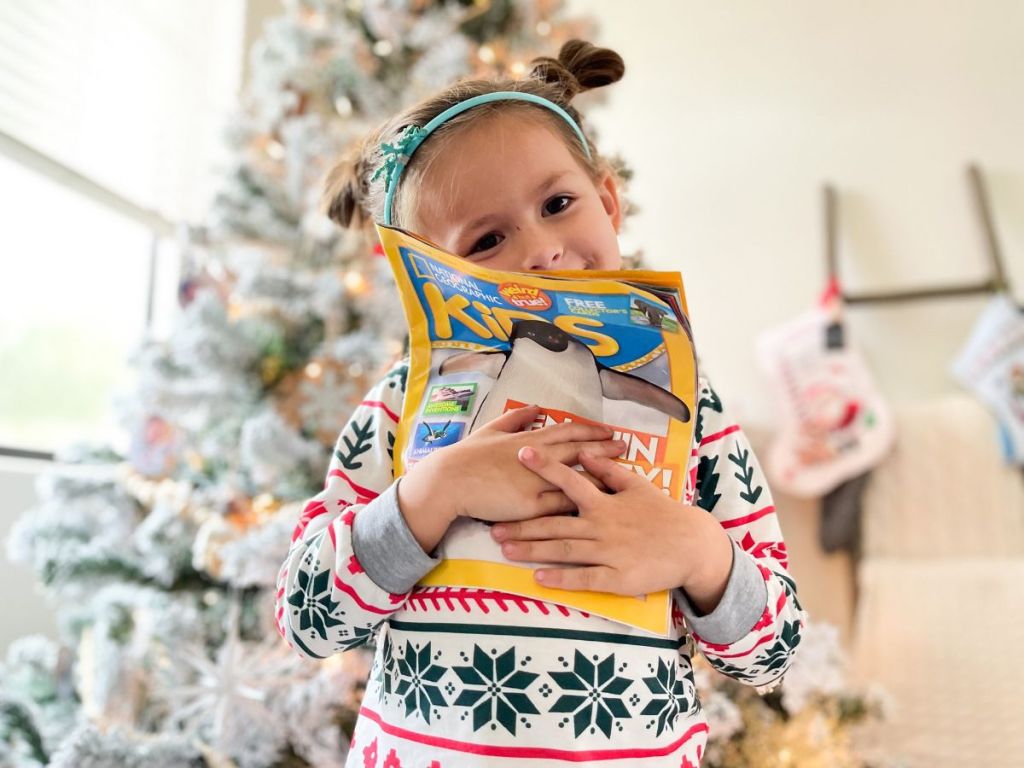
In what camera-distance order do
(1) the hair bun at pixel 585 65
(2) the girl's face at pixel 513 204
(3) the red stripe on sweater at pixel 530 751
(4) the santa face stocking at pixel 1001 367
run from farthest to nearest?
(4) the santa face stocking at pixel 1001 367, (1) the hair bun at pixel 585 65, (2) the girl's face at pixel 513 204, (3) the red stripe on sweater at pixel 530 751

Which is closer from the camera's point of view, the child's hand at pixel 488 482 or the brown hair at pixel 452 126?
the child's hand at pixel 488 482

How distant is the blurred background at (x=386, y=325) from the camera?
1149 millimetres

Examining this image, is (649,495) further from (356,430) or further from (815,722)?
(815,722)

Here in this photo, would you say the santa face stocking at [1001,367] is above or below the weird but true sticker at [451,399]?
above

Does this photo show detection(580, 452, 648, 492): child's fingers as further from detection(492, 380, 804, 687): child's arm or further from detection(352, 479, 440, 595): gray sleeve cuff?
detection(352, 479, 440, 595): gray sleeve cuff

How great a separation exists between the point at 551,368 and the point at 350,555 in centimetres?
17

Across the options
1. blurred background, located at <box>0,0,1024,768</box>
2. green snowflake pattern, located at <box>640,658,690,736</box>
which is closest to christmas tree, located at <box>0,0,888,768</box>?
blurred background, located at <box>0,0,1024,768</box>

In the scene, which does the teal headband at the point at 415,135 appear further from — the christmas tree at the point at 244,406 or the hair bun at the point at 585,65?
the christmas tree at the point at 244,406

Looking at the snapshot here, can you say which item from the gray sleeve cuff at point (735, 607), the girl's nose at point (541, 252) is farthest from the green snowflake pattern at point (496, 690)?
the girl's nose at point (541, 252)

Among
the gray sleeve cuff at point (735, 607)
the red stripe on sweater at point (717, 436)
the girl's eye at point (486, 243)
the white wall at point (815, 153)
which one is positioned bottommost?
the gray sleeve cuff at point (735, 607)

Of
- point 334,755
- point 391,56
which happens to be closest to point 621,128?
point 391,56

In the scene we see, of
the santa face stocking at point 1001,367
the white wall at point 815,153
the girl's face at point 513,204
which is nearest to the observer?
the girl's face at point 513,204

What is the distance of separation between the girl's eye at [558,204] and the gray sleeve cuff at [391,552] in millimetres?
229

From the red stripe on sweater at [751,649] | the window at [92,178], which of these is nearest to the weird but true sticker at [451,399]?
the red stripe on sweater at [751,649]
